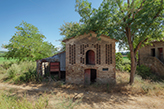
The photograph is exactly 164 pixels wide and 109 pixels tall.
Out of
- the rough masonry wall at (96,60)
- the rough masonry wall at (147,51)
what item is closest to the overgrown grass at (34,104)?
the rough masonry wall at (96,60)

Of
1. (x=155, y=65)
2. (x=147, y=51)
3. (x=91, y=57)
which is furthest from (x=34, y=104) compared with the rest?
(x=147, y=51)

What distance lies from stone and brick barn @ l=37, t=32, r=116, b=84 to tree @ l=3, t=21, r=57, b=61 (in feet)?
38.2

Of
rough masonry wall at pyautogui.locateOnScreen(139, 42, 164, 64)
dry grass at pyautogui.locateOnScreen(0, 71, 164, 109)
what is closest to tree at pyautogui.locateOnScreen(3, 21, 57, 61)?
dry grass at pyautogui.locateOnScreen(0, 71, 164, 109)

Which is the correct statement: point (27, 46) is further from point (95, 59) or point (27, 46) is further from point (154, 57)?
point (154, 57)

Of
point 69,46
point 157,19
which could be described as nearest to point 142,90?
point 157,19

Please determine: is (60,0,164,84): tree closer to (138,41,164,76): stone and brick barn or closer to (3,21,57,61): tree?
(138,41,164,76): stone and brick barn

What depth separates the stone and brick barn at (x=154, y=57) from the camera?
15.5 metres

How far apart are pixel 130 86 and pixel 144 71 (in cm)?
876

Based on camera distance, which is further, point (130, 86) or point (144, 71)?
point (144, 71)

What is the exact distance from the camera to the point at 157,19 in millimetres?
7934

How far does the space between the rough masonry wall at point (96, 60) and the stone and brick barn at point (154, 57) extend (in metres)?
10.9

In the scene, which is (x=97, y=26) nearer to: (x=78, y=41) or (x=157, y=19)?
(x=78, y=41)

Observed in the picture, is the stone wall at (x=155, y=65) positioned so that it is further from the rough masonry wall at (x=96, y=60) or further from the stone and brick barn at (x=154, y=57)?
the rough masonry wall at (x=96, y=60)

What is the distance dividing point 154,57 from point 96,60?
40.8 ft
